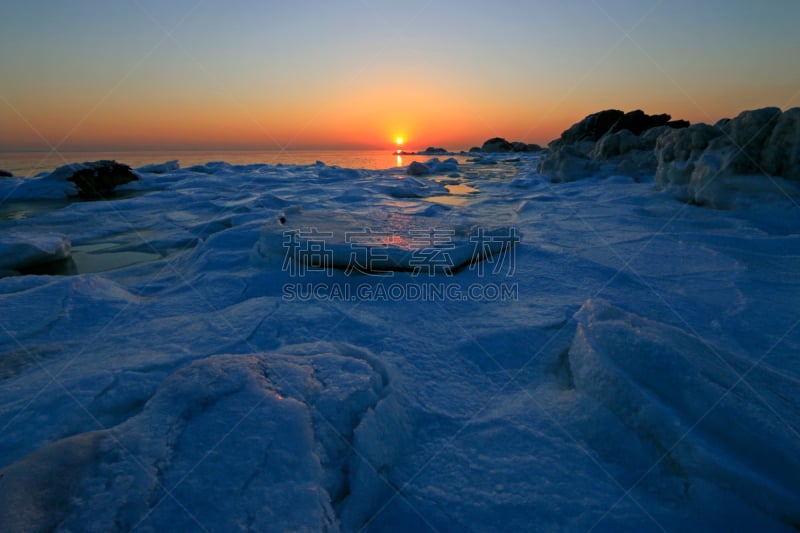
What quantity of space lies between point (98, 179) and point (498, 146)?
5668 centimetres

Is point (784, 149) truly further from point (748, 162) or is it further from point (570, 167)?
point (570, 167)

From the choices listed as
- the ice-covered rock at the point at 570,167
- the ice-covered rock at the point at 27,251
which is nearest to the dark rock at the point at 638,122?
the ice-covered rock at the point at 570,167

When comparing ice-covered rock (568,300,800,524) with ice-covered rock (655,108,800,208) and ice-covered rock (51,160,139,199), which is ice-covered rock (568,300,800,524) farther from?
ice-covered rock (51,160,139,199)

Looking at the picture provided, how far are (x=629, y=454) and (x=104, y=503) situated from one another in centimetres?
155

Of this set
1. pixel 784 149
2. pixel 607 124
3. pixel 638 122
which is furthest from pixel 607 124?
pixel 784 149

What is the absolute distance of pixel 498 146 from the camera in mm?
57906

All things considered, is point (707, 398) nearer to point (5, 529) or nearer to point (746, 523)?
point (746, 523)

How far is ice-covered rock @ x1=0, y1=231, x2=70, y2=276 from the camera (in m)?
3.46

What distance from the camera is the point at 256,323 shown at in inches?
82.7

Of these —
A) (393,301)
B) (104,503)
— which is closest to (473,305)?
A: (393,301)

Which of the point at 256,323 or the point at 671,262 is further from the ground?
the point at 671,262

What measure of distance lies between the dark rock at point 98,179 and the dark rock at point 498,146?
55166mm

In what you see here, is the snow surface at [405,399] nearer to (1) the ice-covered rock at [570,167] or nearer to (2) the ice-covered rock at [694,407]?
(2) the ice-covered rock at [694,407]

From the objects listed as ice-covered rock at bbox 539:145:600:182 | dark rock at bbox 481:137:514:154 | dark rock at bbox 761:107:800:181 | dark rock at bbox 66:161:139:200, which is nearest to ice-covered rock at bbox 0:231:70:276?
dark rock at bbox 66:161:139:200
